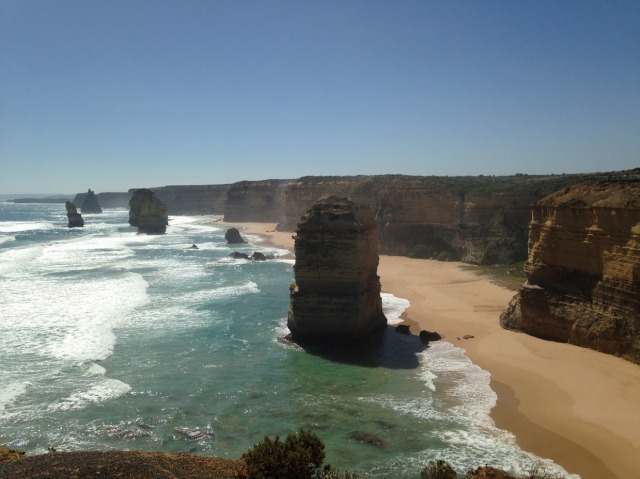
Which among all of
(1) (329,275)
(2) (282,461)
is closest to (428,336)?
(1) (329,275)

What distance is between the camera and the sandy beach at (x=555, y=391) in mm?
12773

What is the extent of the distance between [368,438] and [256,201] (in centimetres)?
8953

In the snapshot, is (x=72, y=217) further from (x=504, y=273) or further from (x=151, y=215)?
(x=504, y=273)

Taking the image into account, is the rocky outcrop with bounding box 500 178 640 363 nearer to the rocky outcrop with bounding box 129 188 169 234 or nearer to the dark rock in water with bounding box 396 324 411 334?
the dark rock in water with bounding box 396 324 411 334

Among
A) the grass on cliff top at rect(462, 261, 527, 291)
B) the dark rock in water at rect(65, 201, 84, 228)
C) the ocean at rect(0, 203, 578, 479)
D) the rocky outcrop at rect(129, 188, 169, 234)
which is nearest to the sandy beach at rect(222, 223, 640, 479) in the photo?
the ocean at rect(0, 203, 578, 479)

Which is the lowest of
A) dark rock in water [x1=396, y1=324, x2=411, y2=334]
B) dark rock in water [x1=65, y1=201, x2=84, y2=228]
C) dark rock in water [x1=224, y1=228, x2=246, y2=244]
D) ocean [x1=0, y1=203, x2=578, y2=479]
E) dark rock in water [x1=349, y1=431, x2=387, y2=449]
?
dark rock in water [x1=349, y1=431, x2=387, y2=449]

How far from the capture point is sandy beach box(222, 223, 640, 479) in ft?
41.9

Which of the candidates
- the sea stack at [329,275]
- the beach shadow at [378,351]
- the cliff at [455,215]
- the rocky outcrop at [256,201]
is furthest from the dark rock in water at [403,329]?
the rocky outcrop at [256,201]

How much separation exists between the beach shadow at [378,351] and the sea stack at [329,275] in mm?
462

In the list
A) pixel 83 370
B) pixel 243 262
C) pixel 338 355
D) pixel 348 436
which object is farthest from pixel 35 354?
pixel 243 262

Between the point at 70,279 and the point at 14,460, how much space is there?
3159 cm

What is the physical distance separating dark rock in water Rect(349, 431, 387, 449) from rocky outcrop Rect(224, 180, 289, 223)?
84296 millimetres

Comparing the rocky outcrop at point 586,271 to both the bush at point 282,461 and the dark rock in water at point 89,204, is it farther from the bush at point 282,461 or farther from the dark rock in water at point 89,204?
the dark rock in water at point 89,204

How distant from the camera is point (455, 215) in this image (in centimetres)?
4759
